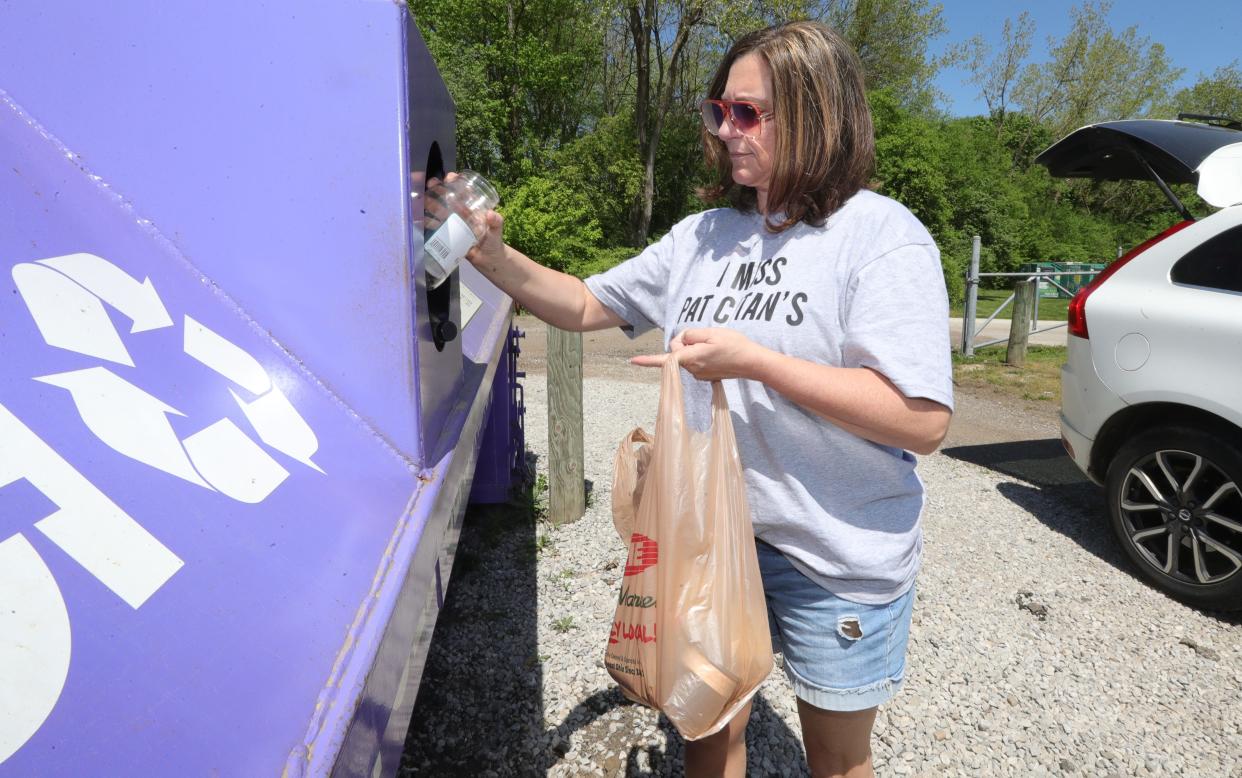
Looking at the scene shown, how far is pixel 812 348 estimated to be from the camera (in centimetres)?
139

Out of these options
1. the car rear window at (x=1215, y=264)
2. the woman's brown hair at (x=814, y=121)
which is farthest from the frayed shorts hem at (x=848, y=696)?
the car rear window at (x=1215, y=264)

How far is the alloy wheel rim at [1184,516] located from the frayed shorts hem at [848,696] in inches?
103

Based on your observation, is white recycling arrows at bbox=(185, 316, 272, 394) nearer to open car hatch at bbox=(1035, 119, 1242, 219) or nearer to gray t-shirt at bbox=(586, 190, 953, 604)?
gray t-shirt at bbox=(586, 190, 953, 604)

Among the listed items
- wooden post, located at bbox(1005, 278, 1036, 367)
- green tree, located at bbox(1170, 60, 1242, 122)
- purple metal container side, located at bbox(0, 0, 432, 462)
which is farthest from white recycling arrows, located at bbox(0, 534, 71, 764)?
green tree, located at bbox(1170, 60, 1242, 122)

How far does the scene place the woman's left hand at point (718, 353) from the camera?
1.32 m

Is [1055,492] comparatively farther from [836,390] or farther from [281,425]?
[281,425]

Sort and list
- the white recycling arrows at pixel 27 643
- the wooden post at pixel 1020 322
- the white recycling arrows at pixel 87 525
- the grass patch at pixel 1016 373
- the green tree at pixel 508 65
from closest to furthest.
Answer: the white recycling arrows at pixel 27 643, the white recycling arrows at pixel 87 525, the grass patch at pixel 1016 373, the wooden post at pixel 1020 322, the green tree at pixel 508 65

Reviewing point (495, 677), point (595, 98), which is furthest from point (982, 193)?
point (495, 677)

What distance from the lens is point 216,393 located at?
1106 millimetres

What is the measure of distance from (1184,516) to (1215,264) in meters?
1.12

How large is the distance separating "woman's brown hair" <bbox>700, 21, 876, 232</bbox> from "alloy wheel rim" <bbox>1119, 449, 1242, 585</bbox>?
2860 millimetres

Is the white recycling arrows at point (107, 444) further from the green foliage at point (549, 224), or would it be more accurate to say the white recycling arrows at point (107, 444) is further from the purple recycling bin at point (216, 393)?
the green foliage at point (549, 224)

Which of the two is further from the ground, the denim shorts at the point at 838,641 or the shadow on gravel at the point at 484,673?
the denim shorts at the point at 838,641

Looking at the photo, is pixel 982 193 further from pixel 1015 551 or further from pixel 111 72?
pixel 111 72
